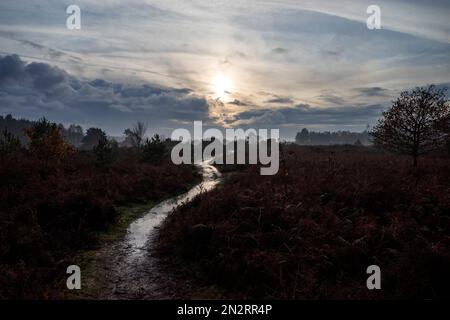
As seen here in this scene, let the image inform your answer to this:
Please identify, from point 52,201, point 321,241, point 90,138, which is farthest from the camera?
point 90,138

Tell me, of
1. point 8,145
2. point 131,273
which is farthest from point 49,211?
point 8,145

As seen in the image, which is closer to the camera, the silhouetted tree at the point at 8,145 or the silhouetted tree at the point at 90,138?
the silhouetted tree at the point at 8,145

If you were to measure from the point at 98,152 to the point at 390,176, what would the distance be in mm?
19345

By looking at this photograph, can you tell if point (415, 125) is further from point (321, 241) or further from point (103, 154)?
point (103, 154)

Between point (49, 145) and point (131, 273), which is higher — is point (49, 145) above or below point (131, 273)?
above

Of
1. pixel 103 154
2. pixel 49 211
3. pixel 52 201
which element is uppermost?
pixel 103 154

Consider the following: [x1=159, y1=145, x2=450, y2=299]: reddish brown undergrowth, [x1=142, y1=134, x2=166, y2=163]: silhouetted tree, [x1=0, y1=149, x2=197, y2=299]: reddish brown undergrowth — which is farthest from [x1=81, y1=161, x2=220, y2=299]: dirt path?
[x1=142, y1=134, x2=166, y2=163]: silhouetted tree

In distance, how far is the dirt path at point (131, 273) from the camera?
7.89 m

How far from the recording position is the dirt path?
25.9 feet

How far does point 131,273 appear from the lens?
29.8 feet

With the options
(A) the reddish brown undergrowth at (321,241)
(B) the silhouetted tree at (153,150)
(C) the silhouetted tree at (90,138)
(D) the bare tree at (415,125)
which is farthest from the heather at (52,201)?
(C) the silhouetted tree at (90,138)

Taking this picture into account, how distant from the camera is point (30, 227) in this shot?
10867 mm

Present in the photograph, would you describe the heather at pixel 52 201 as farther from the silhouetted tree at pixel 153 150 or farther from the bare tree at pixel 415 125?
the bare tree at pixel 415 125

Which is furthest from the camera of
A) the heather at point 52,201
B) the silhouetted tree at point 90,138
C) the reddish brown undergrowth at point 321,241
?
the silhouetted tree at point 90,138
